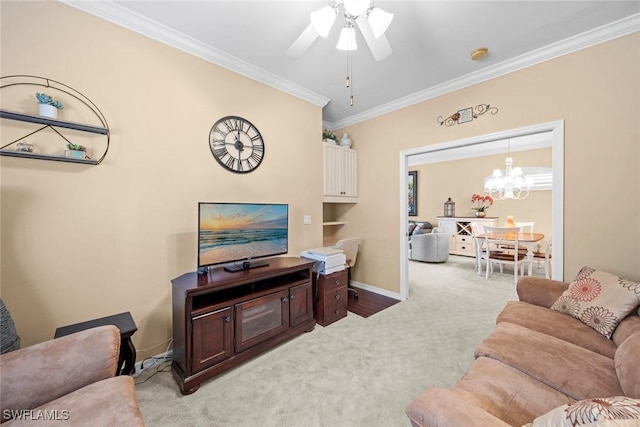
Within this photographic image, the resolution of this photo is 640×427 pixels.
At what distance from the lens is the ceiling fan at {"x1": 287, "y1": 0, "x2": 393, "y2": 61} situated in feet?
4.62

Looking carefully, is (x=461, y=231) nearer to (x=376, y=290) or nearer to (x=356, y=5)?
(x=376, y=290)

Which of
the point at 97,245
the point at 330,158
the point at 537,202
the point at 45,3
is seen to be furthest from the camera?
the point at 537,202

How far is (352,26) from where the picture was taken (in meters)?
1.61

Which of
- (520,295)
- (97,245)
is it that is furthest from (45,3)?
(520,295)

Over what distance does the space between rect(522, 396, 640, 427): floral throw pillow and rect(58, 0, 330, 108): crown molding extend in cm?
316

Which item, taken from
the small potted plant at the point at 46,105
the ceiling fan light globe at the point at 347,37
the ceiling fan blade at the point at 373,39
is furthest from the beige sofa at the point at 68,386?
the ceiling fan blade at the point at 373,39

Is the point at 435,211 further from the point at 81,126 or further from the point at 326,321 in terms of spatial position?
the point at 81,126

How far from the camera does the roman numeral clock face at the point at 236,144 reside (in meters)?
2.42

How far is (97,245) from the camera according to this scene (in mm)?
1814

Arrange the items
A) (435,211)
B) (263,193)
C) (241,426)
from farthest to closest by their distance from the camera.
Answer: (435,211) → (263,193) → (241,426)

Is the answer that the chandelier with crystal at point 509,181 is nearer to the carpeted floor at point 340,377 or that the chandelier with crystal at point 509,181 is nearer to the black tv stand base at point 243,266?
the carpeted floor at point 340,377

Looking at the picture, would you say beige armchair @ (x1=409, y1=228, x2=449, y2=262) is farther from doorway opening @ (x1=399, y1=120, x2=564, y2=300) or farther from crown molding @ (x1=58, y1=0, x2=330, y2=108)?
crown molding @ (x1=58, y1=0, x2=330, y2=108)

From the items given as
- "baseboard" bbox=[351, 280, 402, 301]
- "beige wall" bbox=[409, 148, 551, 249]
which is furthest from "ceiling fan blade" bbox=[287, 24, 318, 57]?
"beige wall" bbox=[409, 148, 551, 249]

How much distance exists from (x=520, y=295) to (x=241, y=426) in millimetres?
2400
